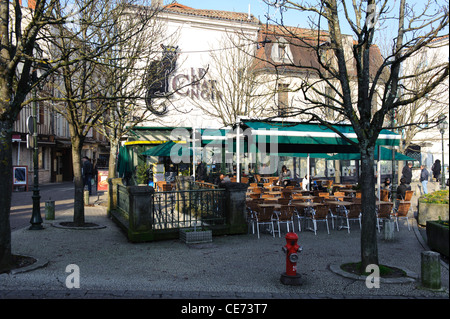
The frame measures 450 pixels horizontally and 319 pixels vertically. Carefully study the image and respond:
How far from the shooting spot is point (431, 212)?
1137 cm

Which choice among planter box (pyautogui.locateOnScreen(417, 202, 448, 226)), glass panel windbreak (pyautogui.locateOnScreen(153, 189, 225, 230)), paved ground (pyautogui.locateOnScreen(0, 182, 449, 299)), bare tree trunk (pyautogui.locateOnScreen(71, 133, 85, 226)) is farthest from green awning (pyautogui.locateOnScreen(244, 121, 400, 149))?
bare tree trunk (pyautogui.locateOnScreen(71, 133, 85, 226))

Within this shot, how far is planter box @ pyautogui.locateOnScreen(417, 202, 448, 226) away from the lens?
1113 cm

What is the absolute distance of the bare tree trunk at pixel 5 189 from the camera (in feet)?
22.1

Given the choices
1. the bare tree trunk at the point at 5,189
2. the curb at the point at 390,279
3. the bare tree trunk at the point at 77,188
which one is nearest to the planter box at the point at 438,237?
the curb at the point at 390,279

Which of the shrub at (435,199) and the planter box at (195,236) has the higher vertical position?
the shrub at (435,199)

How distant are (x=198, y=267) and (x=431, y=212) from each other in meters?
7.55

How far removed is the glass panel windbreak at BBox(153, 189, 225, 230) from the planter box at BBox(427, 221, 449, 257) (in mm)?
4720

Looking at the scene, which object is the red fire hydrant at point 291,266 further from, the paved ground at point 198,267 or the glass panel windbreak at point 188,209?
the glass panel windbreak at point 188,209

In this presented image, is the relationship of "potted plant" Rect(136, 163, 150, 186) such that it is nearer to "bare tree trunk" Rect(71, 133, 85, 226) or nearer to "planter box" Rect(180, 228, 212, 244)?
"bare tree trunk" Rect(71, 133, 85, 226)

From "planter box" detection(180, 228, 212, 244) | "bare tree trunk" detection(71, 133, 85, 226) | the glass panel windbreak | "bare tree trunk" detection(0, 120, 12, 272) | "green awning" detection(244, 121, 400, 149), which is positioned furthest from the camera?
"green awning" detection(244, 121, 400, 149)

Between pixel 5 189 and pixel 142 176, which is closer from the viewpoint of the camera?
pixel 5 189

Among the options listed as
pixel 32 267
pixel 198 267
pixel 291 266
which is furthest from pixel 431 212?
pixel 32 267

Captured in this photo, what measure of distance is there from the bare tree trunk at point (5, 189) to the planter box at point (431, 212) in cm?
1034

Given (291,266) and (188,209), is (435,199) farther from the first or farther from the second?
(291,266)
